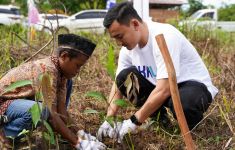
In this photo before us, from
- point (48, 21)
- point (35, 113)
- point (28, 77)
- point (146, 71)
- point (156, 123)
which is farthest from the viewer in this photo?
point (48, 21)

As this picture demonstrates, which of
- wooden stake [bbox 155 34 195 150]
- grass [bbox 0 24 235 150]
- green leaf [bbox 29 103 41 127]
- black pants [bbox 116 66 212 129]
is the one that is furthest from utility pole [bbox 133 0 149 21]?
green leaf [bbox 29 103 41 127]

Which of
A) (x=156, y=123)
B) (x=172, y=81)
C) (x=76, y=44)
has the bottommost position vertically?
(x=156, y=123)

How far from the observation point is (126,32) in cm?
242

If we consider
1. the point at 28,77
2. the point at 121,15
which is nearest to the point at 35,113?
the point at 28,77

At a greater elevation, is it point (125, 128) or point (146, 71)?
point (146, 71)

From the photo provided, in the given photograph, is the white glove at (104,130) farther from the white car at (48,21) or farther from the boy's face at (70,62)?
the white car at (48,21)

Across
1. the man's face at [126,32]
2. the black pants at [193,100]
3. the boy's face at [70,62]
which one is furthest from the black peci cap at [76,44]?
the black pants at [193,100]

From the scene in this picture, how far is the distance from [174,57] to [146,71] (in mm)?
356

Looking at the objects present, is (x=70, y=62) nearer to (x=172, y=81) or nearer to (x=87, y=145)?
(x=87, y=145)

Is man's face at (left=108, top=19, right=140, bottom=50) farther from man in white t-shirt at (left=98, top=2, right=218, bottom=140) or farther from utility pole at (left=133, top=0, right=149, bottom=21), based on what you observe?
utility pole at (left=133, top=0, right=149, bottom=21)

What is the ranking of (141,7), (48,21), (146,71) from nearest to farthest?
1. (146,71)
2. (48,21)
3. (141,7)

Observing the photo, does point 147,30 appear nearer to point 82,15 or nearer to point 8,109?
point 8,109

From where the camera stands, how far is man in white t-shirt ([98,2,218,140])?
7.90ft

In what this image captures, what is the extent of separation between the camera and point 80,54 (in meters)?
2.29
